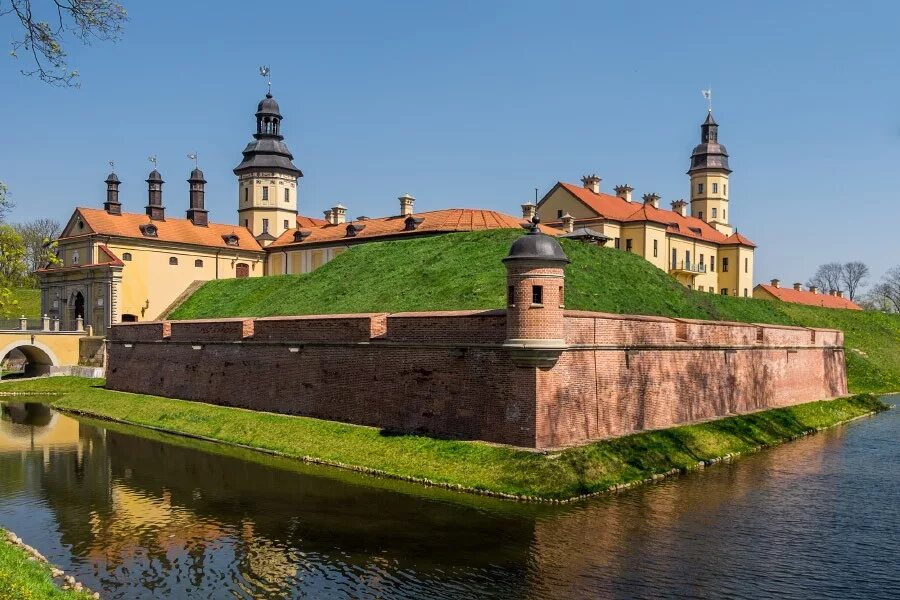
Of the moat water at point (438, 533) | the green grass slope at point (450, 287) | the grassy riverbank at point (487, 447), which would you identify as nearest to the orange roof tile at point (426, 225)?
the green grass slope at point (450, 287)

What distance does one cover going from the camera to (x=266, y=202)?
60.7 metres

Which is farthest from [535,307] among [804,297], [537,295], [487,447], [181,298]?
[804,297]

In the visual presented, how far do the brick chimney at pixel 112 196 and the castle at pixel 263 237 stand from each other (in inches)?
2.7

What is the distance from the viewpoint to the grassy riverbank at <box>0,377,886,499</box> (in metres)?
17.7

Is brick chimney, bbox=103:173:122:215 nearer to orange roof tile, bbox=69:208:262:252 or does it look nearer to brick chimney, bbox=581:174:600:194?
orange roof tile, bbox=69:208:262:252

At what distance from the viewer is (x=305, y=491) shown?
58.9ft

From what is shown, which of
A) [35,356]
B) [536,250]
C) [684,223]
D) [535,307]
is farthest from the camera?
[684,223]

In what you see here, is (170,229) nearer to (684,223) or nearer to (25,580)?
(684,223)

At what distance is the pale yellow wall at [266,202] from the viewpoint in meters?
60.6

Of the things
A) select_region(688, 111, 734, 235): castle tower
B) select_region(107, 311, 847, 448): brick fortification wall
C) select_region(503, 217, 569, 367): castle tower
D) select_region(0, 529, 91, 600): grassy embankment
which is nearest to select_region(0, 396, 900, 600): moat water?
select_region(0, 529, 91, 600): grassy embankment

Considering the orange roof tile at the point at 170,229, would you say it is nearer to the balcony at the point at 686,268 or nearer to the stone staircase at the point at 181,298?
the stone staircase at the point at 181,298

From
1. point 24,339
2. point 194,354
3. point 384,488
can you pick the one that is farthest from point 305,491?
point 24,339

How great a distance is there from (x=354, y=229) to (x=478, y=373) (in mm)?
34017

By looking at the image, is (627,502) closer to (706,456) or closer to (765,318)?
(706,456)
